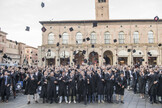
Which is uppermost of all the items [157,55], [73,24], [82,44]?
[73,24]

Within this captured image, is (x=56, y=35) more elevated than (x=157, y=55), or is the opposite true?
(x=56, y=35)

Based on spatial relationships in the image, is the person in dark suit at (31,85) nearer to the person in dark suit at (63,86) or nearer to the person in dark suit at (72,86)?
the person in dark suit at (63,86)

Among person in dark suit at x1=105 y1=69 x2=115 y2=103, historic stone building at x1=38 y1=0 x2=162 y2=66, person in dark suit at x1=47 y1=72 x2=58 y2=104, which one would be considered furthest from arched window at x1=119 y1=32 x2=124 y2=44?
person in dark suit at x1=47 y1=72 x2=58 y2=104

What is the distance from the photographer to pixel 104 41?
36.4 m

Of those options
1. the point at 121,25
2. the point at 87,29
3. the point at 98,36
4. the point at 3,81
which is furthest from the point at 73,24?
the point at 3,81

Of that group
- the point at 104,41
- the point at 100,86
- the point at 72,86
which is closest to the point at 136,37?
the point at 104,41

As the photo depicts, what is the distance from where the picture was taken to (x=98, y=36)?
3628 cm

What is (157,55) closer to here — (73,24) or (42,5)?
(73,24)

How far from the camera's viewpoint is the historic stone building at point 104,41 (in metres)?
35.2

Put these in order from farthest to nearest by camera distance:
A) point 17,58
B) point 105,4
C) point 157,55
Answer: point 17,58
point 105,4
point 157,55

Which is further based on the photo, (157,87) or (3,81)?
(3,81)

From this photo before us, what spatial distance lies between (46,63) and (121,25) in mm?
19673

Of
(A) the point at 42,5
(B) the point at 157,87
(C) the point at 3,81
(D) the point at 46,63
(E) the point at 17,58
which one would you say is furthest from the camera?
(E) the point at 17,58

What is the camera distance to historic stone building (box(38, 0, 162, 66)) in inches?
1384
